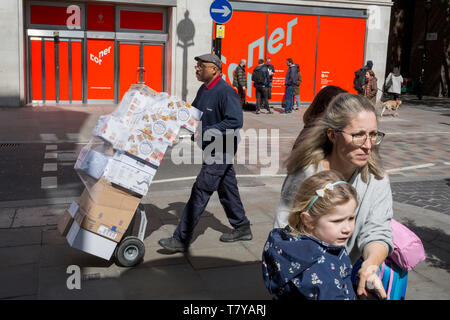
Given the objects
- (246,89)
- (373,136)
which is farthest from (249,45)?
(373,136)

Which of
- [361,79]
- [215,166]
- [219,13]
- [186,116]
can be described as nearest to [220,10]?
[219,13]

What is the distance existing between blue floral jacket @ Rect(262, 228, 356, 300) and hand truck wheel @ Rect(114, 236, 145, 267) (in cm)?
253

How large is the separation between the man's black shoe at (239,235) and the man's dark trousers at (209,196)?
0.16 ft

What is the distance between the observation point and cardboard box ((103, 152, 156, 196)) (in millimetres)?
4234

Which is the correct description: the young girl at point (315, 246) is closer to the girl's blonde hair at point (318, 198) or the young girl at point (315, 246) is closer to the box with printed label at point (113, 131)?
the girl's blonde hair at point (318, 198)

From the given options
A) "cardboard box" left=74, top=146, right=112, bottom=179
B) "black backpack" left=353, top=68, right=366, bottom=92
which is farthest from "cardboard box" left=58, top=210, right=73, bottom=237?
"black backpack" left=353, top=68, right=366, bottom=92

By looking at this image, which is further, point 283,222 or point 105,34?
point 105,34

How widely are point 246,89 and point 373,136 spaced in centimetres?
1769

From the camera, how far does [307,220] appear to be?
92.3 inches

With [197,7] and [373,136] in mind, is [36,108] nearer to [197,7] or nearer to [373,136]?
[197,7]

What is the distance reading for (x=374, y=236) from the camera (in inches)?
103

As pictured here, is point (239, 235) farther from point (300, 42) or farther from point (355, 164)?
point (300, 42)

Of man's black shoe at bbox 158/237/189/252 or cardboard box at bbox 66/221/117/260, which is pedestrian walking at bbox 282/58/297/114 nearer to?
man's black shoe at bbox 158/237/189/252

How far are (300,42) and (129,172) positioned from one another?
1731 centimetres
